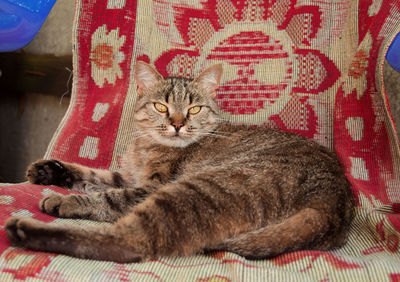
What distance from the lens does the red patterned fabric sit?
1793mm

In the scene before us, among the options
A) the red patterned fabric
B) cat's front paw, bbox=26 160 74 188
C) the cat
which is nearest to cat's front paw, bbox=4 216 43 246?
the cat

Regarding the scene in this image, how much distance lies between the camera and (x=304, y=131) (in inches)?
83.9

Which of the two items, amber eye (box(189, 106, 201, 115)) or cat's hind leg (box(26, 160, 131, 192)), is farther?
amber eye (box(189, 106, 201, 115))

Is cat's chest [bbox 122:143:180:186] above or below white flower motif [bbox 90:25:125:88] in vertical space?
below

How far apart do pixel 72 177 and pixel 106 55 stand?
34.1 inches

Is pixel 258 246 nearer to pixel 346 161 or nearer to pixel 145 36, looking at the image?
pixel 346 161

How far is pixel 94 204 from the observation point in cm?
148

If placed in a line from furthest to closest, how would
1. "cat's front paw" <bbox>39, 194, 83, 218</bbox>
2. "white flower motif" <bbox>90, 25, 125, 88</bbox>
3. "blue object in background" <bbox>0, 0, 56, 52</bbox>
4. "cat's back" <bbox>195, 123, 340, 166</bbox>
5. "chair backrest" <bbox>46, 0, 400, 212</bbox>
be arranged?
"white flower motif" <bbox>90, 25, 125, 88</bbox> → "chair backrest" <bbox>46, 0, 400, 212</bbox> → "blue object in background" <bbox>0, 0, 56, 52</bbox> → "cat's back" <bbox>195, 123, 340, 166</bbox> → "cat's front paw" <bbox>39, 194, 83, 218</bbox>

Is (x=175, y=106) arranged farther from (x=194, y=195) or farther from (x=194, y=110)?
(x=194, y=195)

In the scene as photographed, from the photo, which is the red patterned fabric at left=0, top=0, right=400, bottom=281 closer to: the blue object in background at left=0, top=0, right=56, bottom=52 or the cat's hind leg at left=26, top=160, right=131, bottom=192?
the cat's hind leg at left=26, top=160, right=131, bottom=192

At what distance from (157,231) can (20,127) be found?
2.67 metres

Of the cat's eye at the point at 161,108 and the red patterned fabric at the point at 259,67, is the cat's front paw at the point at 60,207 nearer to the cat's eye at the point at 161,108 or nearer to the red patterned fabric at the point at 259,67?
the red patterned fabric at the point at 259,67

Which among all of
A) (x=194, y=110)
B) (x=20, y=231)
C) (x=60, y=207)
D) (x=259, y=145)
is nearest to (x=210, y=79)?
(x=194, y=110)

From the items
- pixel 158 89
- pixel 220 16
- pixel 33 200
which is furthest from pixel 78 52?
pixel 33 200
